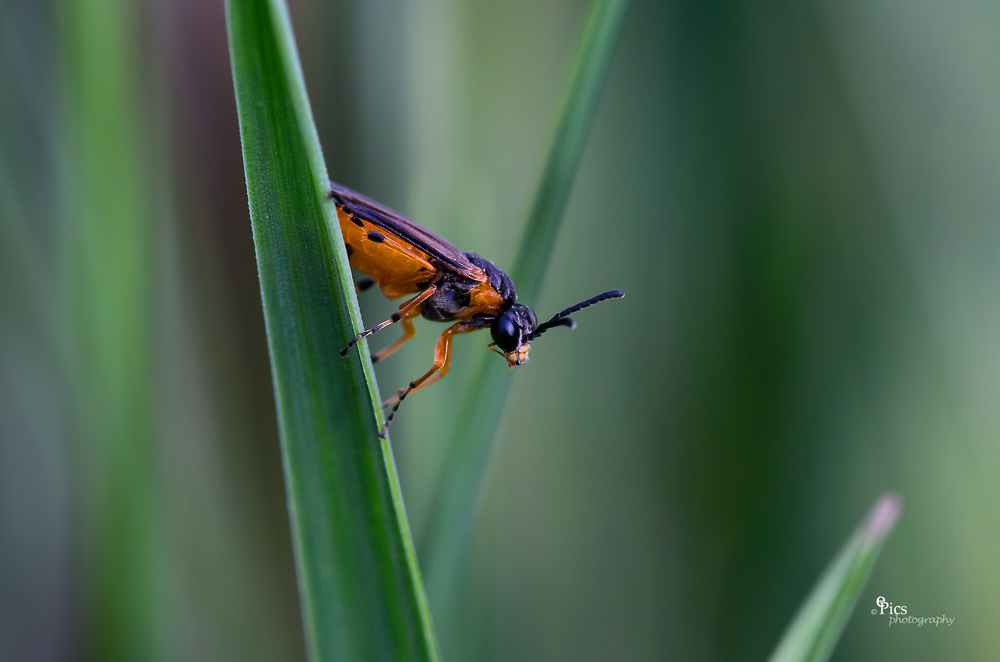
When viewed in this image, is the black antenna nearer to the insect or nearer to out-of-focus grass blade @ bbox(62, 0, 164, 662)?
the insect

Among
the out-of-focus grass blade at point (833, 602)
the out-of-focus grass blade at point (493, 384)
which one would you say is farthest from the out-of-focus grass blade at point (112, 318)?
the out-of-focus grass blade at point (833, 602)

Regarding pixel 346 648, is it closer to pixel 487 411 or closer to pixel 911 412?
pixel 487 411

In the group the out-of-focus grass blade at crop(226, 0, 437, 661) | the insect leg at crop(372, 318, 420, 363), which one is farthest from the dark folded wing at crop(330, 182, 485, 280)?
the out-of-focus grass blade at crop(226, 0, 437, 661)

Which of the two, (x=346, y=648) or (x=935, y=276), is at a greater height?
(x=935, y=276)

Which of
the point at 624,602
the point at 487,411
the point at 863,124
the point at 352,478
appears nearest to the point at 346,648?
the point at 352,478

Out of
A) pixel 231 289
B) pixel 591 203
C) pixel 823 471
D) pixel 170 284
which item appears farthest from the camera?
pixel 591 203

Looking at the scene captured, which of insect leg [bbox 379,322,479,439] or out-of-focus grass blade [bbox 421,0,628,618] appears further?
insect leg [bbox 379,322,479,439]
